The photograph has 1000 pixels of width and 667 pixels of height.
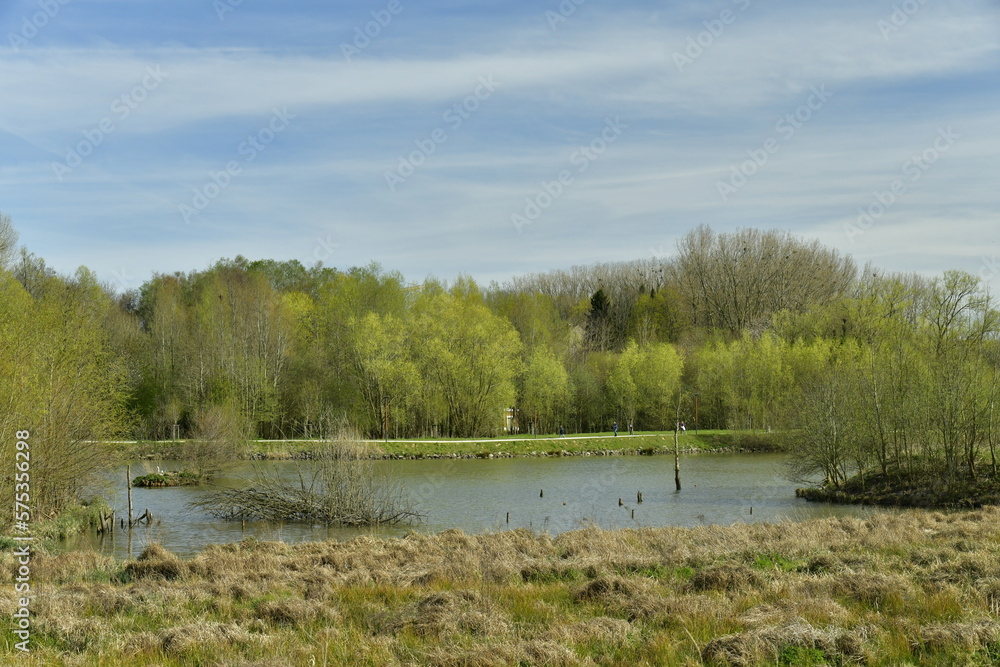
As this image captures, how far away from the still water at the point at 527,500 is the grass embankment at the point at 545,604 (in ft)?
23.3

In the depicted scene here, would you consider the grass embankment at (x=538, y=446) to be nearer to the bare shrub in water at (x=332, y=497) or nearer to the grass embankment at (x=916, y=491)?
the grass embankment at (x=916, y=491)

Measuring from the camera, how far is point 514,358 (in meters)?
71.6

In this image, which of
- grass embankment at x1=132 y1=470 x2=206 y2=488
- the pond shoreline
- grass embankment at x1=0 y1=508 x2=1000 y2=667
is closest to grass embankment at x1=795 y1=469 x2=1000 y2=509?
grass embankment at x1=0 y1=508 x2=1000 y2=667

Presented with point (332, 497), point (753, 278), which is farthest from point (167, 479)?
point (753, 278)

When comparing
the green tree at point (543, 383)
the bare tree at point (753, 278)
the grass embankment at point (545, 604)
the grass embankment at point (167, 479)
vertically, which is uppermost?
the bare tree at point (753, 278)

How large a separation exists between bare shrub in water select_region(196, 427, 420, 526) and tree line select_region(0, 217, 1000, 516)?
81.5 inches

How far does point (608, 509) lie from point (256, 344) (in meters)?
41.4

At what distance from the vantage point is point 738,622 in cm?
982

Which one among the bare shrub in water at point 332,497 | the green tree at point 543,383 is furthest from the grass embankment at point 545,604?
the green tree at point 543,383

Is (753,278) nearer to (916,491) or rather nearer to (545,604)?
(916,491)

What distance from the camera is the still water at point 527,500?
26453 millimetres

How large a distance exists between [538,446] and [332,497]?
36221 millimetres

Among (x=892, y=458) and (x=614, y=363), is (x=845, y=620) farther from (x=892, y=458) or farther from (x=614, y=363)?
(x=614, y=363)

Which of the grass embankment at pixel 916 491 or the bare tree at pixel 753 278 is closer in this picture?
the grass embankment at pixel 916 491
